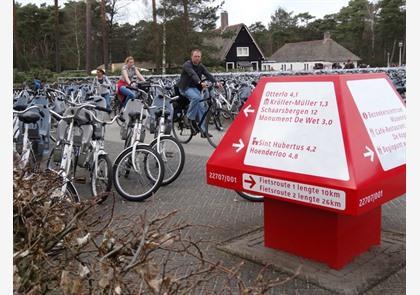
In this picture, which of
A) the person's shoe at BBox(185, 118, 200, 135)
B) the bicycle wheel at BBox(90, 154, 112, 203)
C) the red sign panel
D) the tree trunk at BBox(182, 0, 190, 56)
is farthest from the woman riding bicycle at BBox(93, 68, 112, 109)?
the tree trunk at BBox(182, 0, 190, 56)

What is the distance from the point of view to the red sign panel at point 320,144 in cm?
336

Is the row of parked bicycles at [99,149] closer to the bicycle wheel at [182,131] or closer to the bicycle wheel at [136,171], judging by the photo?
the bicycle wheel at [136,171]

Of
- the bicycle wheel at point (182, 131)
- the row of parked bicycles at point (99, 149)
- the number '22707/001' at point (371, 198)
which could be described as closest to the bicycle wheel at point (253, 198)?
the row of parked bicycles at point (99, 149)

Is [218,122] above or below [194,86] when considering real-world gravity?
below

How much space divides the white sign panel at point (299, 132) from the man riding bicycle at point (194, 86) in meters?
4.97

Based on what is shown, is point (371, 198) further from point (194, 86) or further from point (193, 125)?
point (194, 86)

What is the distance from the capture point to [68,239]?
229cm

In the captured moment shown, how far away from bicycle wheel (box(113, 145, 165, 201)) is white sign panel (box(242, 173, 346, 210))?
2165 mm

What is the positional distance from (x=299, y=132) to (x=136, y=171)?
2646 millimetres

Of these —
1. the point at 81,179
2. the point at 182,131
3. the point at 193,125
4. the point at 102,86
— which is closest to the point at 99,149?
the point at 81,179

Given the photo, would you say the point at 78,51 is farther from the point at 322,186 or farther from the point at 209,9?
the point at 322,186

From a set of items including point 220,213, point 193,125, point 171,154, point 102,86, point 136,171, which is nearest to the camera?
point 220,213

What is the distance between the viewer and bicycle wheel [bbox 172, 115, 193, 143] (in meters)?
9.88

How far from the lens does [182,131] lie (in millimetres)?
10188
